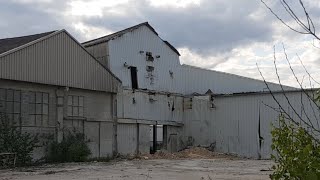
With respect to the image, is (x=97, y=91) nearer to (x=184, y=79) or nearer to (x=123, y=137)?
(x=123, y=137)

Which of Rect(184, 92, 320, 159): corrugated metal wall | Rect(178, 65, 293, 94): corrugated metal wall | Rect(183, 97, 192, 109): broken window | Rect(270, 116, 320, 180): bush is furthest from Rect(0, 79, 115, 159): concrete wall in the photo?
Rect(270, 116, 320, 180): bush

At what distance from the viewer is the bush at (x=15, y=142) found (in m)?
23.2

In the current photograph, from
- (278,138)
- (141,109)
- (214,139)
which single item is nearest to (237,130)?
(214,139)

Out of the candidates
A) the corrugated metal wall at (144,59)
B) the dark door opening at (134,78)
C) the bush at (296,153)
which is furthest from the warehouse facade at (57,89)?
the bush at (296,153)

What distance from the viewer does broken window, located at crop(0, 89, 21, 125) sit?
24.0 m

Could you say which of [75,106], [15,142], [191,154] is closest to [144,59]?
[191,154]

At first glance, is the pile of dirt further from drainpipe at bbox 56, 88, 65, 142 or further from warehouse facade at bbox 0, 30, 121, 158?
drainpipe at bbox 56, 88, 65, 142

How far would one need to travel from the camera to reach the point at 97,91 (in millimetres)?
29891

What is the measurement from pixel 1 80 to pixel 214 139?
671 inches

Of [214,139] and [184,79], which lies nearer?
[214,139]

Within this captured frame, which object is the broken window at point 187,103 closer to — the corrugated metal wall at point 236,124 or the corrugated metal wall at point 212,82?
the corrugated metal wall at point 236,124

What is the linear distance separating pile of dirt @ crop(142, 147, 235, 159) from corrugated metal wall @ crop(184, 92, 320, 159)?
1188 millimetres

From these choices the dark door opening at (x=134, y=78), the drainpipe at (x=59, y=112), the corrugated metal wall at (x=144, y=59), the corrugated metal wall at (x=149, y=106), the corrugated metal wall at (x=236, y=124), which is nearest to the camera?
the drainpipe at (x=59, y=112)

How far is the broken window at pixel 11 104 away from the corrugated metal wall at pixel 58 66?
0.86 m
